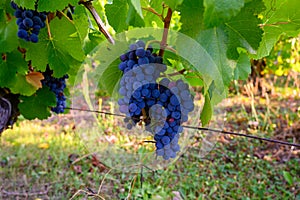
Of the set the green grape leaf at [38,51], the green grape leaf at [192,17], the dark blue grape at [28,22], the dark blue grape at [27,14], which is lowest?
the green grape leaf at [192,17]

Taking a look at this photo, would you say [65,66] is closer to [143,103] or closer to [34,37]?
[34,37]

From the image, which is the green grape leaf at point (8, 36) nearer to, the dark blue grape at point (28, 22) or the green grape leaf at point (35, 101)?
the dark blue grape at point (28, 22)

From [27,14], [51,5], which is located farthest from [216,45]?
[27,14]

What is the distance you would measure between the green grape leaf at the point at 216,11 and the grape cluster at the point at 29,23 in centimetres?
71

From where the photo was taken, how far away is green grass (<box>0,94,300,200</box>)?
2.33 m

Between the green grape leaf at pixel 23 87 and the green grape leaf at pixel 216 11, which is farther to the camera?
the green grape leaf at pixel 23 87

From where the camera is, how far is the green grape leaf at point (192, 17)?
1.79 ft

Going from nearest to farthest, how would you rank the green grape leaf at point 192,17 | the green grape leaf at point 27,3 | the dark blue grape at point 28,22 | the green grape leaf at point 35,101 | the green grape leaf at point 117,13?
the green grape leaf at point 192,17, the green grape leaf at point 117,13, the green grape leaf at point 27,3, the dark blue grape at point 28,22, the green grape leaf at point 35,101

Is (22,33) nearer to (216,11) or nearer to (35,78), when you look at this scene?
(35,78)

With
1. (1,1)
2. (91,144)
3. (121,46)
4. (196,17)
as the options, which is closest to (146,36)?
(121,46)

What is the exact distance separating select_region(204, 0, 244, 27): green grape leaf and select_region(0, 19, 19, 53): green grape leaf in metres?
0.79

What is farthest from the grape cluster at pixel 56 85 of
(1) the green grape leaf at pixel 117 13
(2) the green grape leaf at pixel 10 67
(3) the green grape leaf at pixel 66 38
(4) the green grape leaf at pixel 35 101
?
(1) the green grape leaf at pixel 117 13

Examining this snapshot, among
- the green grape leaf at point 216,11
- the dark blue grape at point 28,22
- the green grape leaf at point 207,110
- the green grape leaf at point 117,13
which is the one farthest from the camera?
the dark blue grape at point 28,22

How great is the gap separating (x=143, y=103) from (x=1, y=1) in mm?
663
